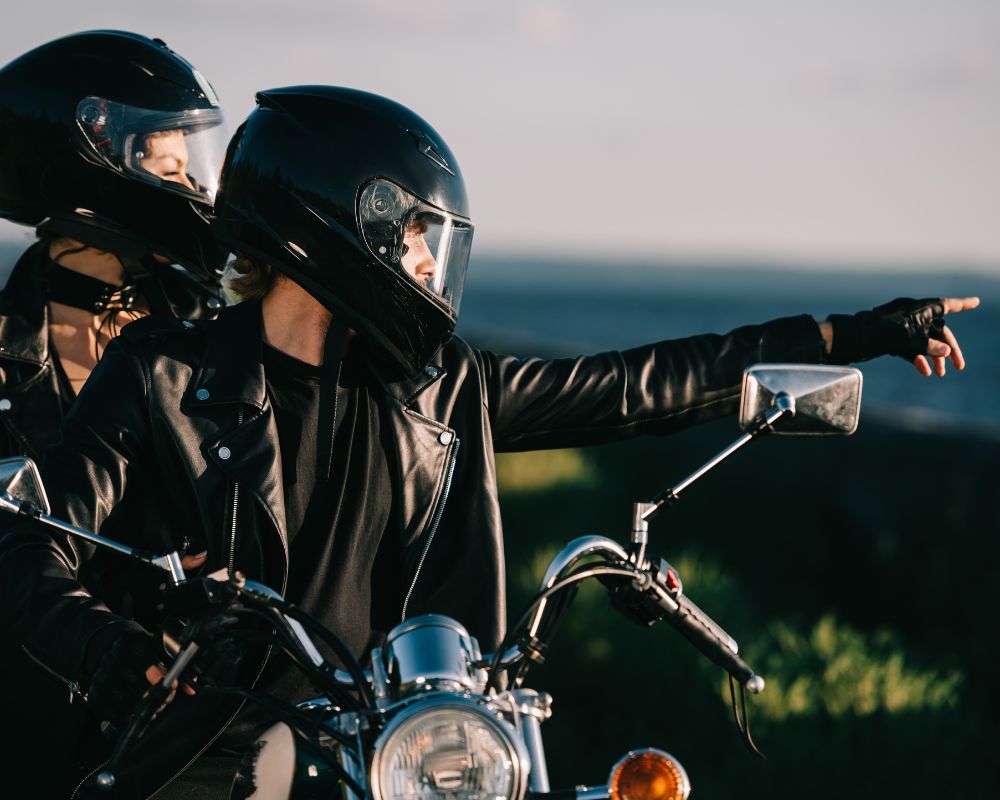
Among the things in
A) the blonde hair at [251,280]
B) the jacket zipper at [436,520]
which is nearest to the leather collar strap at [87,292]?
the blonde hair at [251,280]

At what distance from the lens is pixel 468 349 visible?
3.29m

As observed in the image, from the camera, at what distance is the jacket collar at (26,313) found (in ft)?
13.7

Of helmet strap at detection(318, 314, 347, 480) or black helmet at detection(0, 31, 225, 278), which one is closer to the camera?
helmet strap at detection(318, 314, 347, 480)

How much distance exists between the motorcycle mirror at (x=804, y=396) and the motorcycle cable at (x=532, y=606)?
46 cm

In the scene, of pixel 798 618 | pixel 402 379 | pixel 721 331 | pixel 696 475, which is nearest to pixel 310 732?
pixel 696 475

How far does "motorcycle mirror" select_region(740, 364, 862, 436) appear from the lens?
8.43ft

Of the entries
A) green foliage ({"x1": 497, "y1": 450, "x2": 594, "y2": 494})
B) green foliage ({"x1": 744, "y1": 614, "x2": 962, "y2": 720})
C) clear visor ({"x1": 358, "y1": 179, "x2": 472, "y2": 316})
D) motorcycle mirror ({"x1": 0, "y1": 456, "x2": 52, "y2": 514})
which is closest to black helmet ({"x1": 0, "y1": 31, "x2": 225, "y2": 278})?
clear visor ({"x1": 358, "y1": 179, "x2": 472, "y2": 316})

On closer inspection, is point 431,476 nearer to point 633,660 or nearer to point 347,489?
point 347,489

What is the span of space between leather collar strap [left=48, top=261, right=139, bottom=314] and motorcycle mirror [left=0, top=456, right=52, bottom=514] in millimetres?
2056

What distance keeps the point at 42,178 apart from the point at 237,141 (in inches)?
62.4

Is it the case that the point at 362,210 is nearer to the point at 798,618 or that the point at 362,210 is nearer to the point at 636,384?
the point at 636,384

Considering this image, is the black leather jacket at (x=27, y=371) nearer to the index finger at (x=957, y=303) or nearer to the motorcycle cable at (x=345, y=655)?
the motorcycle cable at (x=345, y=655)

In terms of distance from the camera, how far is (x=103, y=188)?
4457 mm

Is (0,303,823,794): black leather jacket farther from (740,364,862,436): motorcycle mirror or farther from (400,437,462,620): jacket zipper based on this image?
(740,364,862,436): motorcycle mirror
